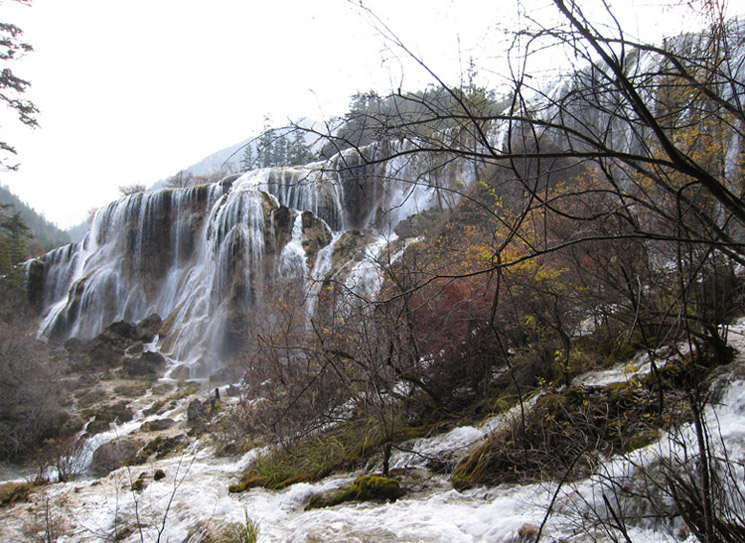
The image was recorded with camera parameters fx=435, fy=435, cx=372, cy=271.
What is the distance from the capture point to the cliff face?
63.0 feet

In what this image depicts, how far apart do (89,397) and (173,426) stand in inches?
193

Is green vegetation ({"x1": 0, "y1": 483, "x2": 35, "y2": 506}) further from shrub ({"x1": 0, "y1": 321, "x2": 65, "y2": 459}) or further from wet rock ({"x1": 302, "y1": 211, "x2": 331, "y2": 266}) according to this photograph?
wet rock ({"x1": 302, "y1": 211, "x2": 331, "y2": 266})

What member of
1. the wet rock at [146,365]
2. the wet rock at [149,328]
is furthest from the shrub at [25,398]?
the wet rock at [149,328]

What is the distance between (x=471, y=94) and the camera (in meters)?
2.11

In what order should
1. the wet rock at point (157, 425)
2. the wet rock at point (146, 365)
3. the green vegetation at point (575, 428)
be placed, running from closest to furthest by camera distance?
the green vegetation at point (575, 428), the wet rock at point (157, 425), the wet rock at point (146, 365)

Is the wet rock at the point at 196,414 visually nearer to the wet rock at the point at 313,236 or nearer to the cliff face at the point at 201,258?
the cliff face at the point at 201,258

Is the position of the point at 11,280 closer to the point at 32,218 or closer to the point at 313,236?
the point at 313,236

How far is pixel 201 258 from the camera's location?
80.2 ft

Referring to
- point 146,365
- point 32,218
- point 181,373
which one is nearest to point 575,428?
point 181,373

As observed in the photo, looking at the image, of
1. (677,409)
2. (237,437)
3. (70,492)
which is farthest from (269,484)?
(677,409)

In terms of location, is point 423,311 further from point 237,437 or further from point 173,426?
point 173,426

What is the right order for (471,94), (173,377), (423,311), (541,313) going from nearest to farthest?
1. (471,94)
2. (541,313)
3. (423,311)
4. (173,377)

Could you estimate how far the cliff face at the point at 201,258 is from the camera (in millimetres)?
19203

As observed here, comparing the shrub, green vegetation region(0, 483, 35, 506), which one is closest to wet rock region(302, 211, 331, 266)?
the shrub
